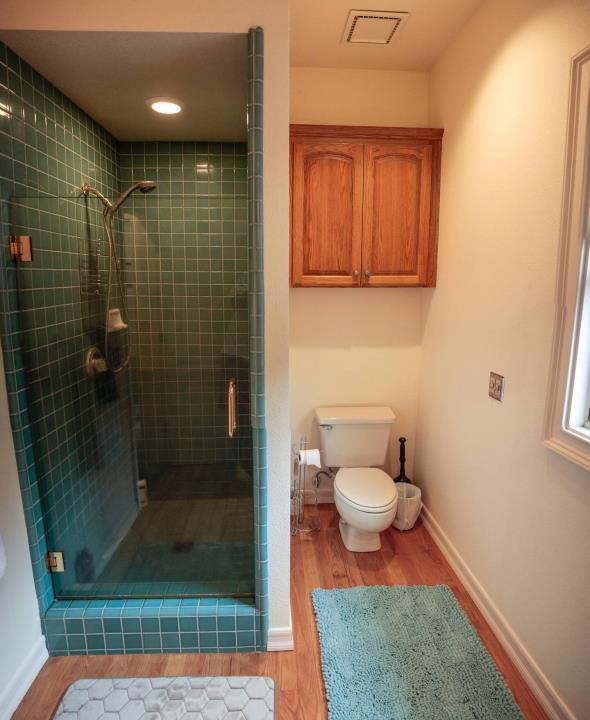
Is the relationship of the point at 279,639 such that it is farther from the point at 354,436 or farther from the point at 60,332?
the point at 60,332

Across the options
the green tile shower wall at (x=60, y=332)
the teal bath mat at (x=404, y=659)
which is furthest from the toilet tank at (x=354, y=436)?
the green tile shower wall at (x=60, y=332)

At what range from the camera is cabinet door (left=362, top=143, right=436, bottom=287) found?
2.41m

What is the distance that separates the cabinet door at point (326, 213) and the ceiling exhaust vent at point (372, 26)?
0.50 metres

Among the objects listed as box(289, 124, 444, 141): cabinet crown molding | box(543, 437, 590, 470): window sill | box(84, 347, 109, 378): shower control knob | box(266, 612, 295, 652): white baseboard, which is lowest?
box(266, 612, 295, 652): white baseboard

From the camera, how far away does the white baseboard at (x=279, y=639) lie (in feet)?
5.70

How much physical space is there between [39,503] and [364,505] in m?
1.50

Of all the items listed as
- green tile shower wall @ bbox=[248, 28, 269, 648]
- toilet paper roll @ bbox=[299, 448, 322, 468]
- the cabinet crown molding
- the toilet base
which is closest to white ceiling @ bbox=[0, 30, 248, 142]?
green tile shower wall @ bbox=[248, 28, 269, 648]

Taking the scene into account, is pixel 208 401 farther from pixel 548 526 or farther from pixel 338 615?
pixel 548 526

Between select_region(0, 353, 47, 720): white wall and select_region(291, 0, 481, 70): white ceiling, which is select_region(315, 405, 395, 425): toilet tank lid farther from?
select_region(291, 0, 481, 70): white ceiling

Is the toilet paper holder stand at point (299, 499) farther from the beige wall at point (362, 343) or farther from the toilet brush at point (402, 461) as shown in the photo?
the toilet brush at point (402, 461)

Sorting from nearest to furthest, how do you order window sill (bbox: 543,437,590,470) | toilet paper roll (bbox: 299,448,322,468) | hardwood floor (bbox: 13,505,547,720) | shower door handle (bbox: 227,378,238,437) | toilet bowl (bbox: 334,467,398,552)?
window sill (bbox: 543,437,590,470)
hardwood floor (bbox: 13,505,547,720)
shower door handle (bbox: 227,378,238,437)
toilet bowl (bbox: 334,467,398,552)
toilet paper roll (bbox: 299,448,322,468)

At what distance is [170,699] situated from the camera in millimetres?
1540

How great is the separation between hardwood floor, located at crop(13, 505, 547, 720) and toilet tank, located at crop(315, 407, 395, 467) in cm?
61

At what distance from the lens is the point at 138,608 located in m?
1.73
